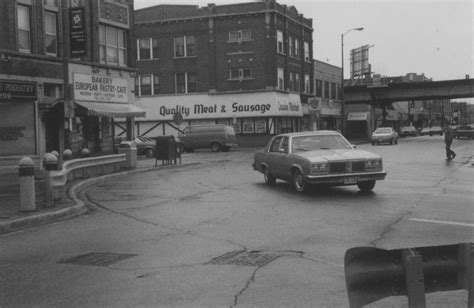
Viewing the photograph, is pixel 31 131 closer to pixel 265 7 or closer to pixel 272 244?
pixel 272 244

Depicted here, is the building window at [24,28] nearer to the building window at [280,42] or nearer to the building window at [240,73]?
the building window at [240,73]

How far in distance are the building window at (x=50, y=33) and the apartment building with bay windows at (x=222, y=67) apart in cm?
2317

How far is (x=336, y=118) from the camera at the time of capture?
220 ft

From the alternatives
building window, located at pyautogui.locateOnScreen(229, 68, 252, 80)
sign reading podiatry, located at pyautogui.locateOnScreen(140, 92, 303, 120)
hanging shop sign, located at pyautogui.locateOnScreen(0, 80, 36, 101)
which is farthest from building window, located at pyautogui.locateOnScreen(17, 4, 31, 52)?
building window, located at pyautogui.locateOnScreen(229, 68, 252, 80)

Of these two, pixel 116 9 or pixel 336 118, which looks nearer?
pixel 116 9

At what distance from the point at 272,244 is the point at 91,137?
22.9 meters

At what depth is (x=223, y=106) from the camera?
4906 centimetres

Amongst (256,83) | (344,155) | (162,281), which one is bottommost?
(162,281)

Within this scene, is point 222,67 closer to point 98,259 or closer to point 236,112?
point 236,112

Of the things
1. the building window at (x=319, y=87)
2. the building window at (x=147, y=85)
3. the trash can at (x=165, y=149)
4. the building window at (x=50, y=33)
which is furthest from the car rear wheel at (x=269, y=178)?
the building window at (x=319, y=87)

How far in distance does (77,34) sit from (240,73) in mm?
26598

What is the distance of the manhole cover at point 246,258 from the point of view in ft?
21.0

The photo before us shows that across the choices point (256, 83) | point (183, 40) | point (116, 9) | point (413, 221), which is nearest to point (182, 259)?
point (413, 221)

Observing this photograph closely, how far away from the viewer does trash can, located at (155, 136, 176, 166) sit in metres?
24.7
